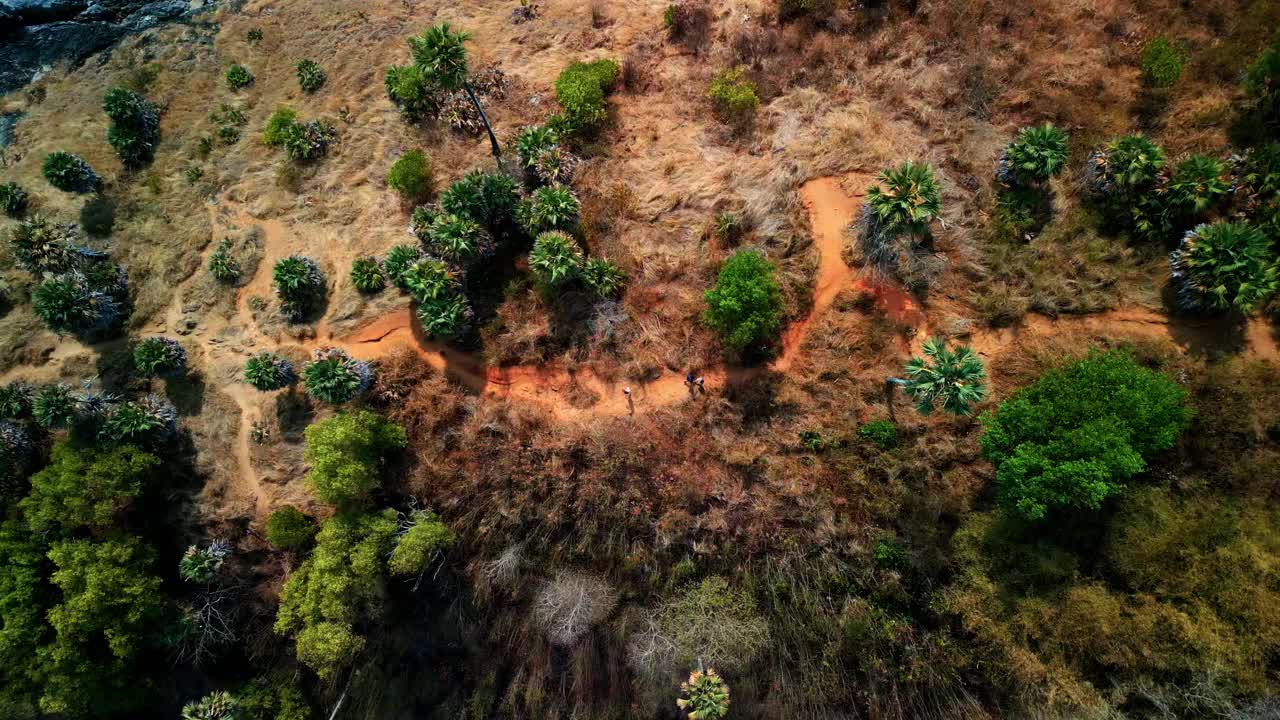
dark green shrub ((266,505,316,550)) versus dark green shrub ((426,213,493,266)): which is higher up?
dark green shrub ((426,213,493,266))

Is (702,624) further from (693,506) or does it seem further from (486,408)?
(486,408)

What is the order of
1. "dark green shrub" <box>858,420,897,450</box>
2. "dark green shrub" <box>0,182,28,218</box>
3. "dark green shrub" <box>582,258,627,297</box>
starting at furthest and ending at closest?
"dark green shrub" <box>0,182,28,218</box> → "dark green shrub" <box>582,258,627,297</box> → "dark green shrub" <box>858,420,897,450</box>

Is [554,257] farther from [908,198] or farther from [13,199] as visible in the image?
[13,199]

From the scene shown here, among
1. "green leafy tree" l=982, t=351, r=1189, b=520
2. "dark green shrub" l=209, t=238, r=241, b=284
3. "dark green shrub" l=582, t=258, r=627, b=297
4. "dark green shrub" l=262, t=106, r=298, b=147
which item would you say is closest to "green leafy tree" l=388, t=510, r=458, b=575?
"dark green shrub" l=582, t=258, r=627, b=297

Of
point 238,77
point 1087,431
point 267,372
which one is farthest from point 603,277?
point 238,77

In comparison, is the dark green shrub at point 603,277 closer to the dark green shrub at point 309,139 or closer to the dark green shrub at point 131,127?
the dark green shrub at point 309,139

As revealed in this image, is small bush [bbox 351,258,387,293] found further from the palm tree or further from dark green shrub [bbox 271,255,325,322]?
the palm tree
